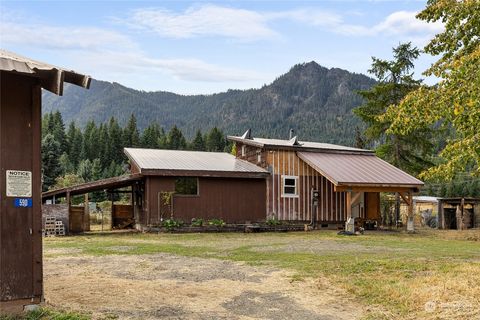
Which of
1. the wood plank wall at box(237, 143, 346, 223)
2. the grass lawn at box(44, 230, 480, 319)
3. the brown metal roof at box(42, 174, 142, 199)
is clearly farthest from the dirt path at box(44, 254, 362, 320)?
the wood plank wall at box(237, 143, 346, 223)

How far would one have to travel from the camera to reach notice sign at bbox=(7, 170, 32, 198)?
21.7 ft

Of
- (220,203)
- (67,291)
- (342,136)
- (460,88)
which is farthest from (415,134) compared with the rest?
(342,136)

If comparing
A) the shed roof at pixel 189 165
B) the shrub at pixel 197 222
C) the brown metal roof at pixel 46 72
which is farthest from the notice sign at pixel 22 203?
the shrub at pixel 197 222

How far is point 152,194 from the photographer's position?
2344cm

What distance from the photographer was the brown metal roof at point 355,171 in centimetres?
2367

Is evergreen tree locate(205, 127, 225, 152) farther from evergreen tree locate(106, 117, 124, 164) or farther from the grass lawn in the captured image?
the grass lawn

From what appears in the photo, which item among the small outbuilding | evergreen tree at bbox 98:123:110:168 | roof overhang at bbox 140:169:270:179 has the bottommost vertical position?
the small outbuilding

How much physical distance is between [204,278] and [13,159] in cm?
472

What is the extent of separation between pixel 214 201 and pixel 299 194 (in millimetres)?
4676

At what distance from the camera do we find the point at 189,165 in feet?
80.8

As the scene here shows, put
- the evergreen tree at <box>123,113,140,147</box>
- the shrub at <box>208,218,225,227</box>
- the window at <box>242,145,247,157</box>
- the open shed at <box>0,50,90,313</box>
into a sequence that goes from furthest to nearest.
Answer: the evergreen tree at <box>123,113,140,147</box> → the window at <box>242,145,247,157</box> → the shrub at <box>208,218,225,227</box> → the open shed at <box>0,50,90,313</box>

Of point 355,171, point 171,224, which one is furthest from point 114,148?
point 355,171

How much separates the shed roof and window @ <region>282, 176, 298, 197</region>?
3.99ft

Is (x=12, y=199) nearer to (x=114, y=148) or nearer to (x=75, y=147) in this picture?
(x=114, y=148)
